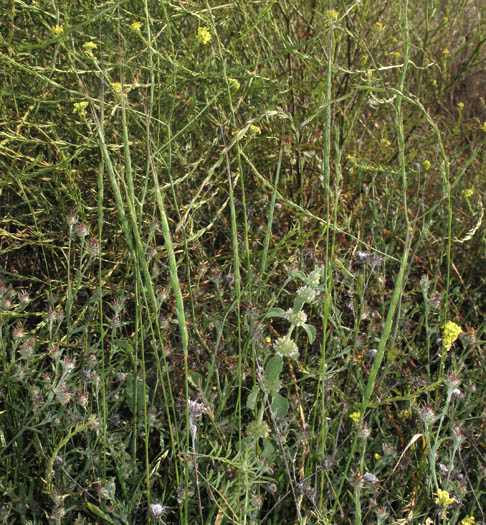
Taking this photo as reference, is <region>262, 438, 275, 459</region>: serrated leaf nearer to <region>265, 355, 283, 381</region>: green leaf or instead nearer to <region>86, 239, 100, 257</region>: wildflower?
<region>265, 355, 283, 381</region>: green leaf

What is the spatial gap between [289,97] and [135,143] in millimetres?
544

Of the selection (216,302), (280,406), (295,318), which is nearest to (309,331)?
(295,318)

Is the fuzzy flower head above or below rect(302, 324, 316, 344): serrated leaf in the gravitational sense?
above

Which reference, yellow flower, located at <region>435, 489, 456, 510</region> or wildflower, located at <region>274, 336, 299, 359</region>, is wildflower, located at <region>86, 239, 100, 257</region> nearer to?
wildflower, located at <region>274, 336, 299, 359</region>

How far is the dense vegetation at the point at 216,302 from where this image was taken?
1.12 m

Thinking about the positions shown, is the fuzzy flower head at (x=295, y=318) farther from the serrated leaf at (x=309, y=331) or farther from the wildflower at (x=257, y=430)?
the wildflower at (x=257, y=430)

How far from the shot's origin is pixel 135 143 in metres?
1.75

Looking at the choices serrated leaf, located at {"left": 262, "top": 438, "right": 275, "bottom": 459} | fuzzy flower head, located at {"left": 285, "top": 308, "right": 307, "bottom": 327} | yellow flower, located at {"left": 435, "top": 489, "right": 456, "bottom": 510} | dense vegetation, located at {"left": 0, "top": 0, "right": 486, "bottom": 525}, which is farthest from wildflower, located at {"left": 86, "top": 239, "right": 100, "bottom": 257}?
yellow flower, located at {"left": 435, "top": 489, "right": 456, "bottom": 510}

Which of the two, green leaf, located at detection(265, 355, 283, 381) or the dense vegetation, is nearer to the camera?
the dense vegetation

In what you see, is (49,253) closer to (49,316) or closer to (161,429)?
(49,316)

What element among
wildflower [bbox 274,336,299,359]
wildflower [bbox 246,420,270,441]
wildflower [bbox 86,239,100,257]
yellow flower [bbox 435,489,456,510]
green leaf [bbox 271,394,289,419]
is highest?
wildflower [bbox 86,239,100,257]

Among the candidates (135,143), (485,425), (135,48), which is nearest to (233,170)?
(135,143)

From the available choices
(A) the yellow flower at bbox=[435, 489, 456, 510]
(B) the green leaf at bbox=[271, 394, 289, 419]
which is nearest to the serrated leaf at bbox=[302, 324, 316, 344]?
(B) the green leaf at bbox=[271, 394, 289, 419]

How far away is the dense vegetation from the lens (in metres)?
1.12
